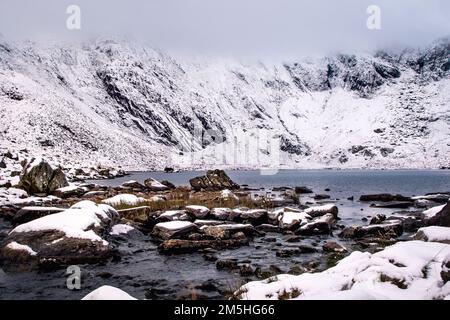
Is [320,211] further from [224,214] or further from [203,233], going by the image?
[203,233]

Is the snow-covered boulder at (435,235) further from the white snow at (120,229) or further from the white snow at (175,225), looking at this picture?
the white snow at (120,229)

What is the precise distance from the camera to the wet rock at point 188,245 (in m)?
17.6

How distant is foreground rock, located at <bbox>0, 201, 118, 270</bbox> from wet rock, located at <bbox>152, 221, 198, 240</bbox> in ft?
12.6

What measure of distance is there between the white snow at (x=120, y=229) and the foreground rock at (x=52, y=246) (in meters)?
3.29

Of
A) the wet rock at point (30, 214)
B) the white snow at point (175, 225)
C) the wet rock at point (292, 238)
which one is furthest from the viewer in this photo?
the wet rock at point (30, 214)

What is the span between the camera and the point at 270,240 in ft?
65.7

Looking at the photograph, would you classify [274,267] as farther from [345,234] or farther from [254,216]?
[254,216]

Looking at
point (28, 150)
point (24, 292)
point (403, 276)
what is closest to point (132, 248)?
point (24, 292)

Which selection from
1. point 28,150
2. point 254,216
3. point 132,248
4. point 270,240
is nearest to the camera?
point 132,248

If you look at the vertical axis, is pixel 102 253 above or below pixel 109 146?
below

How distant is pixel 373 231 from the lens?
832 inches

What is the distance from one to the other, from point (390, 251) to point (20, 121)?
142 m

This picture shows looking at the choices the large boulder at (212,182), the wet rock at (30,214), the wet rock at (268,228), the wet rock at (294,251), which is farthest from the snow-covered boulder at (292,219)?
the large boulder at (212,182)

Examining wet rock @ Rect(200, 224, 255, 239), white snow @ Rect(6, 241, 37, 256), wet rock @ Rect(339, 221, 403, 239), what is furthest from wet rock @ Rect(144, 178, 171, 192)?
white snow @ Rect(6, 241, 37, 256)
